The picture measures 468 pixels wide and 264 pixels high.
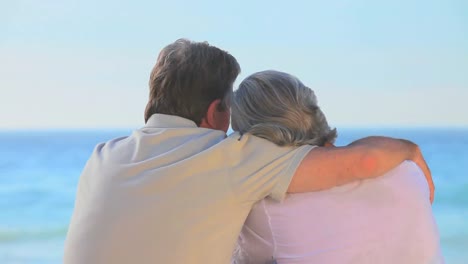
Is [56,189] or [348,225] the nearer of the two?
[348,225]

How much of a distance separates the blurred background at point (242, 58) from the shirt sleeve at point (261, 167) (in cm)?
1348

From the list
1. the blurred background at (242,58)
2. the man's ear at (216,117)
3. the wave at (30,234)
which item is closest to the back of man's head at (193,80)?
the man's ear at (216,117)

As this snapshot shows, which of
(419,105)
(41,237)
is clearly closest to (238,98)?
(41,237)

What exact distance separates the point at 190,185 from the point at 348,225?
0.34 meters

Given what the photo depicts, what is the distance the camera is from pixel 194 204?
1804mm

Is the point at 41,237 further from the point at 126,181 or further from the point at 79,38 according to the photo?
the point at 79,38

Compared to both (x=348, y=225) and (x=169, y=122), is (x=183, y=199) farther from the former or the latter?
(x=348, y=225)

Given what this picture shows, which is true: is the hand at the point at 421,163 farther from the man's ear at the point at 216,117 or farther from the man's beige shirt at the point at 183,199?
the man's ear at the point at 216,117

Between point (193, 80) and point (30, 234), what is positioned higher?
point (30, 234)

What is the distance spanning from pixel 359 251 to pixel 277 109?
0.34 meters

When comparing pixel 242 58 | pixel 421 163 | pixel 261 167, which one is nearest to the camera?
pixel 261 167

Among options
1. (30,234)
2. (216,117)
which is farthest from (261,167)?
(30,234)

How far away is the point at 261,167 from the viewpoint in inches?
70.6

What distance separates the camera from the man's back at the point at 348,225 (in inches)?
71.2
